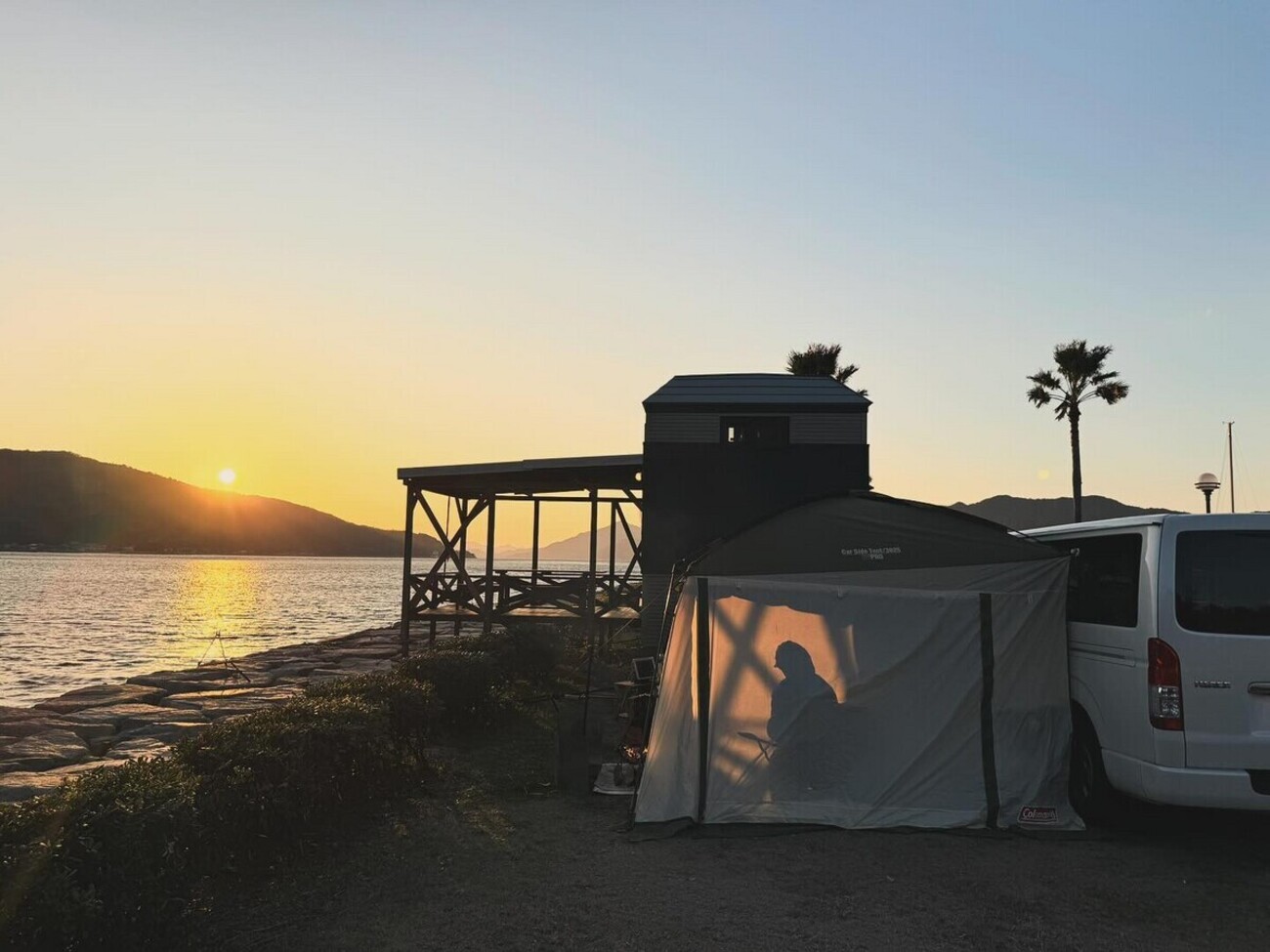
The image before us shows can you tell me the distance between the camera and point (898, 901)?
19.2 feet

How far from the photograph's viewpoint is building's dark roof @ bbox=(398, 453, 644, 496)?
669 inches

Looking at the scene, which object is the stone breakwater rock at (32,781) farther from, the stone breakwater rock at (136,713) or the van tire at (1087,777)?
the van tire at (1087,777)

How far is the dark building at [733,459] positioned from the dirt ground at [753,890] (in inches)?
280

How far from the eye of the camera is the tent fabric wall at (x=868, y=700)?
25.0ft

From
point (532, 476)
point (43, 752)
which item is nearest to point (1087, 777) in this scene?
point (43, 752)

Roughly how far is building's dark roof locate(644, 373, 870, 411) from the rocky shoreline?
6.18 m

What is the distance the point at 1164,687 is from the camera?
6.32 m

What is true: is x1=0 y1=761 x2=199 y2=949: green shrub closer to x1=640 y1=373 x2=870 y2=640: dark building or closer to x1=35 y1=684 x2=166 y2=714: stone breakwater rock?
x1=640 y1=373 x2=870 y2=640: dark building

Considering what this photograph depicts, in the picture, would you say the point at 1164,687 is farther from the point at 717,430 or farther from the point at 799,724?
the point at 717,430

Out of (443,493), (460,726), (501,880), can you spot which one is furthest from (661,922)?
(443,493)

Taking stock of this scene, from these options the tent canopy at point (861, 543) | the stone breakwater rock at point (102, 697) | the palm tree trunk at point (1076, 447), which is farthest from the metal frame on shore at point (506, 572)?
the palm tree trunk at point (1076, 447)

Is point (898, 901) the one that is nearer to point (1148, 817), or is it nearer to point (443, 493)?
point (1148, 817)

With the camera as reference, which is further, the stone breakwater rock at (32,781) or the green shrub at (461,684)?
the green shrub at (461,684)

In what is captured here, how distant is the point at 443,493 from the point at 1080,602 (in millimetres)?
15226
